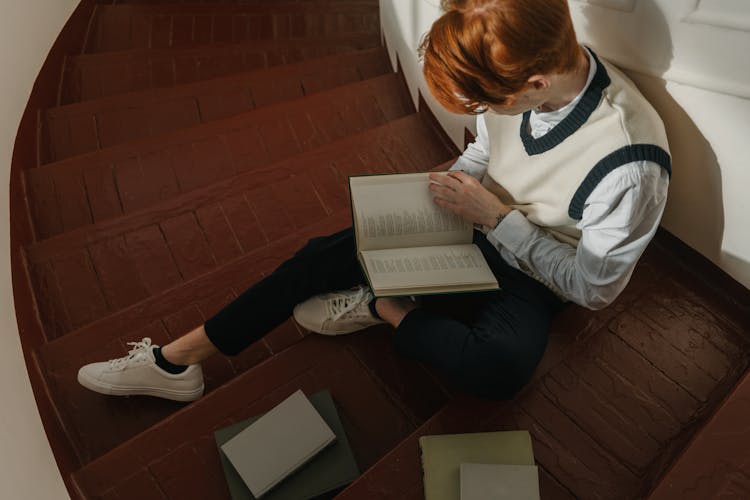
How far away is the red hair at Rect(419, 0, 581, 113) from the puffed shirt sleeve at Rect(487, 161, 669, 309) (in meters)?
0.25

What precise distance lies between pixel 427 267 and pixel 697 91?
657 millimetres

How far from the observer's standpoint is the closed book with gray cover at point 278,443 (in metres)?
1.22

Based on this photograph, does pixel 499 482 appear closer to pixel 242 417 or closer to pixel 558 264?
pixel 558 264

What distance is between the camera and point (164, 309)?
164 cm

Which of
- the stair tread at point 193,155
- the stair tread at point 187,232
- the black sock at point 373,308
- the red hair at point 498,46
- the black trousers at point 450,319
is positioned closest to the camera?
the red hair at point 498,46

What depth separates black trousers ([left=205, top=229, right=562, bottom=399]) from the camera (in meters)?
1.25

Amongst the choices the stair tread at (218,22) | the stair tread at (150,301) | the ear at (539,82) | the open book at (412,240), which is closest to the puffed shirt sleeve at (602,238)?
the open book at (412,240)

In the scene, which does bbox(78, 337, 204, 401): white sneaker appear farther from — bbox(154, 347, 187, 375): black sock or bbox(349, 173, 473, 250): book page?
bbox(349, 173, 473, 250): book page

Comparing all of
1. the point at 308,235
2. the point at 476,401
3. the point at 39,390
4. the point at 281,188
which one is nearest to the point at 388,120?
the point at 281,188

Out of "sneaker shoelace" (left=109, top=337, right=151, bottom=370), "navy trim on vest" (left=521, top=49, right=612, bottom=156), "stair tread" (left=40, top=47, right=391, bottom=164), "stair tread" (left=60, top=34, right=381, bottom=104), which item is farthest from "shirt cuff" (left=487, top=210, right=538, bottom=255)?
"stair tread" (left=60, top=34, right=381, bottom=104)

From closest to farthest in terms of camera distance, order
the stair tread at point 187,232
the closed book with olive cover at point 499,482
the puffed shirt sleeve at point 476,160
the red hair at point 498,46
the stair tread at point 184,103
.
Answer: the red hair at point 498,46 < the closed book with olive cover at point 499,482 < the puffed shirt sleeve at point 476,160 < the stair tread at point 187,232 < the stair tread at point 184,103

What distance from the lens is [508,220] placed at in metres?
1.32

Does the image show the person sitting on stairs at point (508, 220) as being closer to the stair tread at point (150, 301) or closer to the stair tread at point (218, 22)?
the stair tread at point (150, 301)

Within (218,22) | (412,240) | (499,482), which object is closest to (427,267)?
(412,240)
